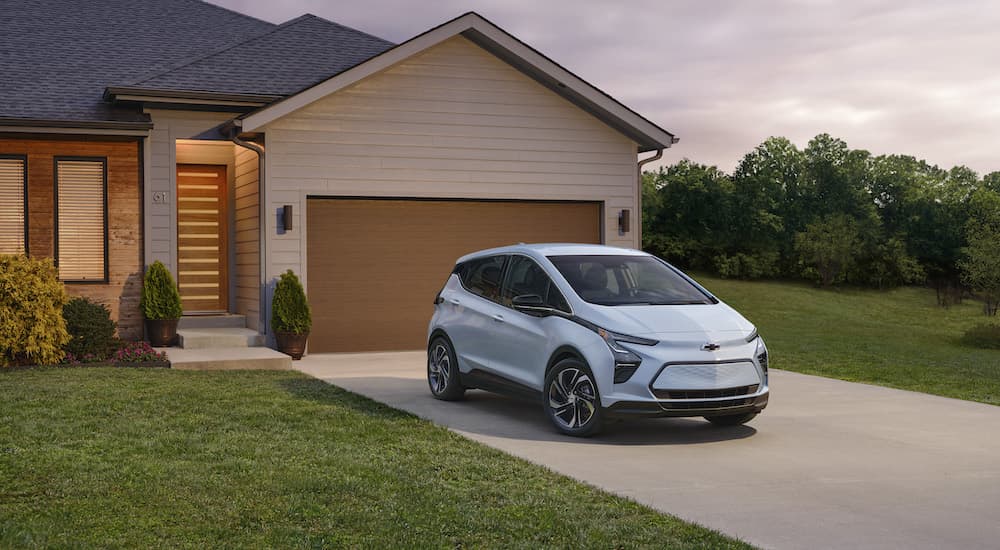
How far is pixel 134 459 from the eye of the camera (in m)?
7.11

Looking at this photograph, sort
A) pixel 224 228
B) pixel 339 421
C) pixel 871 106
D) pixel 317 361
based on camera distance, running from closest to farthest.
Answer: pixel 339 421, pixel 317 361, pixel 224 228, pixel 871 106

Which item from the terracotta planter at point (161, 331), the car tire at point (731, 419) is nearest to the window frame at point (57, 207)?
the terracotta planter at point (161, 331)

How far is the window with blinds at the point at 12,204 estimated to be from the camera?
48.6 feet

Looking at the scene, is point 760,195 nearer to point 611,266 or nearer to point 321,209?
point 321,209

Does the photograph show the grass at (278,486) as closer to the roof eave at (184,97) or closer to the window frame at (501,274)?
the window frame at (501,274)

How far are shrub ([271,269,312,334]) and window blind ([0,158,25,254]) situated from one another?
375 centimetres

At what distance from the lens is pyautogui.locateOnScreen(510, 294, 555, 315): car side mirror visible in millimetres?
9156

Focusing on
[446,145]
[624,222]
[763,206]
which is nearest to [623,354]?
[446,145]

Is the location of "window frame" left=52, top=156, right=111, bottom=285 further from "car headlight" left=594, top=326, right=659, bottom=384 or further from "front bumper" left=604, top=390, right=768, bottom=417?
"front bumper" left=604, top=390, right=768, bottom=417

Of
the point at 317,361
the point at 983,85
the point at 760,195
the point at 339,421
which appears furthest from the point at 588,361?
the point at 760,195

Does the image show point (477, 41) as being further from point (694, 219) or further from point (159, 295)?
point (694, 219)

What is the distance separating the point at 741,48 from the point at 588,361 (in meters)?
16.6

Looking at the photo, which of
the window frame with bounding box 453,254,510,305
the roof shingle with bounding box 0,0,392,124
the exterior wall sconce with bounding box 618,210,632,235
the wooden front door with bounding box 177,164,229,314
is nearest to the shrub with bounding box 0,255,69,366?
the roof shingle with bounding box 0,0,392,124

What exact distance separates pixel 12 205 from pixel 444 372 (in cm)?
790
